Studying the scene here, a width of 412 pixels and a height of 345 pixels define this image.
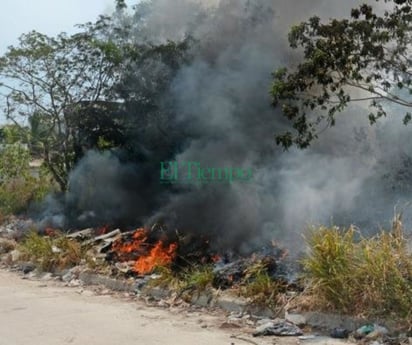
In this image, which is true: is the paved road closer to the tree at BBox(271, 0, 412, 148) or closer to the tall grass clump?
the tall grass clump

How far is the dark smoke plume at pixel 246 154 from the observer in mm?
9398

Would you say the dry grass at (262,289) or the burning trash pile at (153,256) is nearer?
the dry grass at (262,289)

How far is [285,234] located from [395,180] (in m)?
2.36

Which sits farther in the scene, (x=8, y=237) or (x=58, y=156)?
(x=58, y=156)

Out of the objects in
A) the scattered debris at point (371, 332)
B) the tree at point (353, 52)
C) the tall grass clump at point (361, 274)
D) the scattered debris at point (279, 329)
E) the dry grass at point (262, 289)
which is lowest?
the scattered debris at point (279, 329)

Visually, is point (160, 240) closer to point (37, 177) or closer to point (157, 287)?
point (157, 287)

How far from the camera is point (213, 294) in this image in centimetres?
699

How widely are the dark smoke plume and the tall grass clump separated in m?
2.39

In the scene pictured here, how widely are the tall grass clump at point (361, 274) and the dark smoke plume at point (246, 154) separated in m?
2.39

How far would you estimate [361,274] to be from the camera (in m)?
5.73

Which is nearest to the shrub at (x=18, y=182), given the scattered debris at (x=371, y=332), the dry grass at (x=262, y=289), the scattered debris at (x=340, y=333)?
the dry grass at (x=262, y=289)

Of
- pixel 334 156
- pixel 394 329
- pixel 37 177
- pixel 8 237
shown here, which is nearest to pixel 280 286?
pixel 394 329

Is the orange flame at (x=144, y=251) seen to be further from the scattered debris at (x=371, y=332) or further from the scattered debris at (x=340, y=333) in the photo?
the scattered debris at (x=371, y=332)

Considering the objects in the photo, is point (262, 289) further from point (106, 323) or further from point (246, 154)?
point (246, 154)
